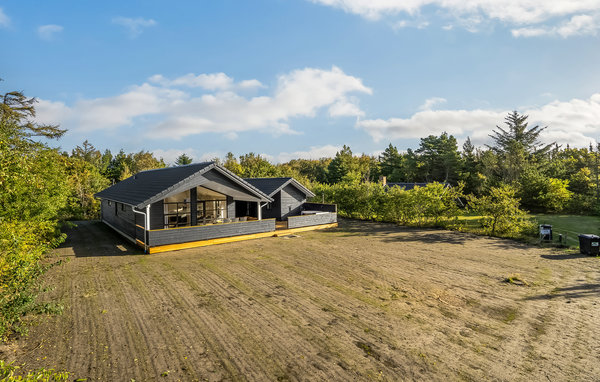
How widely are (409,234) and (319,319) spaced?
12783mm

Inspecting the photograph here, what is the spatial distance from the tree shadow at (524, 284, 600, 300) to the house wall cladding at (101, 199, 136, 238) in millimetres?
16928

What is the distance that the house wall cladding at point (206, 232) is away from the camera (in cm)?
1295

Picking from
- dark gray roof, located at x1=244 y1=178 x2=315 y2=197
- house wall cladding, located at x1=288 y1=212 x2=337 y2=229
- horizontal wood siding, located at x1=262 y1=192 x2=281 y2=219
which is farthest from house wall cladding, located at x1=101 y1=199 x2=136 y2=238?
horizontal wood siding, located at x1=262 y1=192 x2=281 y2=219

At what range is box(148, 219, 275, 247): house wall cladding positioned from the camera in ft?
42.5

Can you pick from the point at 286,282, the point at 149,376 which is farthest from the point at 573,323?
the point at 149,376

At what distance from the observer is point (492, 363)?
4.98 metres

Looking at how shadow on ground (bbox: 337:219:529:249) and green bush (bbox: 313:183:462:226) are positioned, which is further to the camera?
→ green bush (bbox: 313:183:462:226)

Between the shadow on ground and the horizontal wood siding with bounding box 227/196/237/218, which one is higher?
the horizontal wood siding with bounding box 227/196/237/218

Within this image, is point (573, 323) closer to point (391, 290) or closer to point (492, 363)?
point (492, 363)

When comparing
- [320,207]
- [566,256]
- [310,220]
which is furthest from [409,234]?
[320,207]

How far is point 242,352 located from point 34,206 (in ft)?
37.1

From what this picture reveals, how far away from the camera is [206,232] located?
47.2ft

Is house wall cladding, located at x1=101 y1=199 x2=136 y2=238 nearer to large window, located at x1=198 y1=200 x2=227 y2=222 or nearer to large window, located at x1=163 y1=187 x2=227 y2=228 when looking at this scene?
large window, located at x1=163 y1=187 x2=227 y2=228

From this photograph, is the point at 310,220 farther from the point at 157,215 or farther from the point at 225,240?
the point at 157,215
